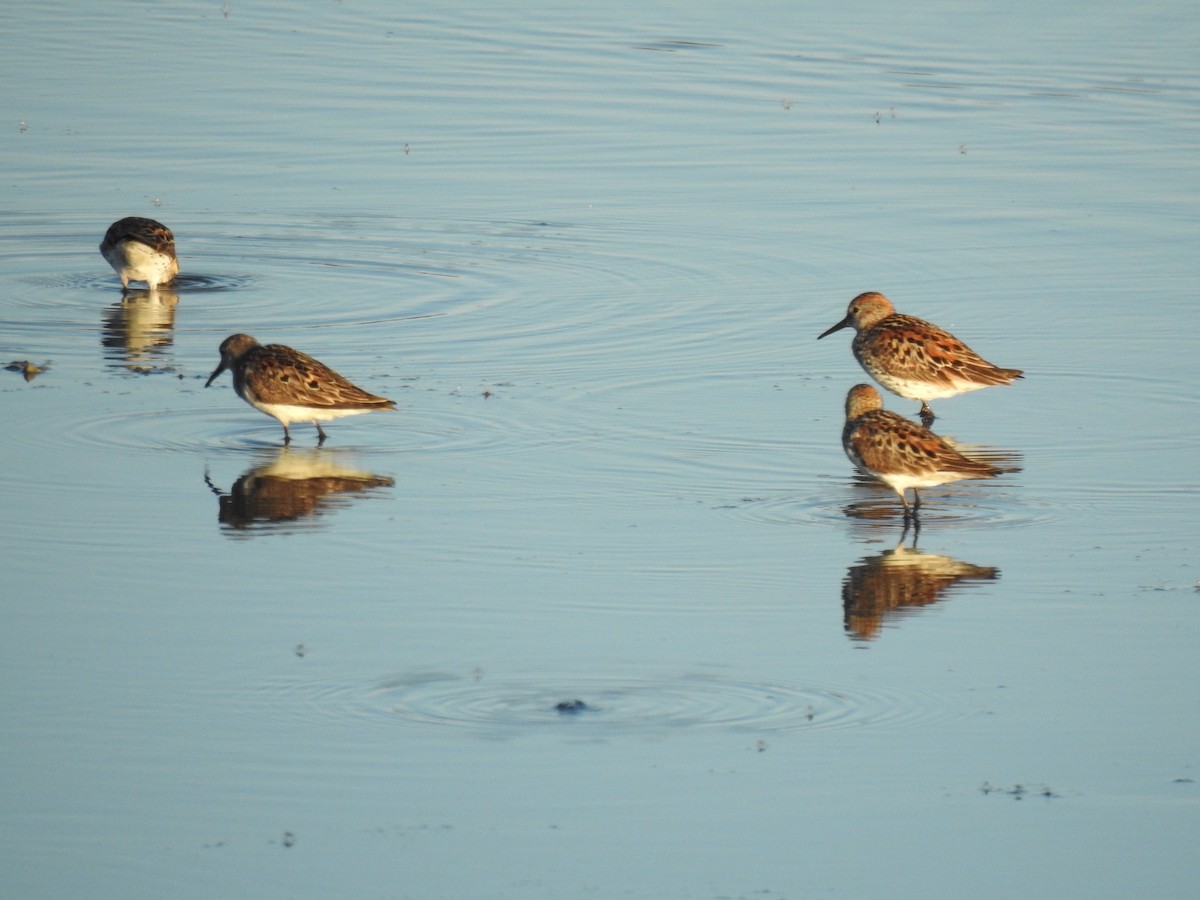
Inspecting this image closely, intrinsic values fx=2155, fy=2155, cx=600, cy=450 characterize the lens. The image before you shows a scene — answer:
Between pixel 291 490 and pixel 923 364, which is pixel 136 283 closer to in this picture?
pixel 291 490

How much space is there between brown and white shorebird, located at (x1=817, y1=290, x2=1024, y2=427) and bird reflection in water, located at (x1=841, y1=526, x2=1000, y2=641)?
3517 millimetres

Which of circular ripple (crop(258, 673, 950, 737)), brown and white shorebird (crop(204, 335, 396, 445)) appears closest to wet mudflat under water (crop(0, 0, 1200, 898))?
circular ripple (crop(258, 673, 950, 737))

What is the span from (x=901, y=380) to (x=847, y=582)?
14.5 ft

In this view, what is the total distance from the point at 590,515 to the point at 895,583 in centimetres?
206

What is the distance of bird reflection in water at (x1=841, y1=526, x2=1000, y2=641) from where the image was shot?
1086cm

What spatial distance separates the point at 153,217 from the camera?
864 inches

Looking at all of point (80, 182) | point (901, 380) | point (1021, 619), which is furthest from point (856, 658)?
point (80, 182)

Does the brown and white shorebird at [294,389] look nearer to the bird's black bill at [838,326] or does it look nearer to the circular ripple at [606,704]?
the bird's black bill at [838,326]

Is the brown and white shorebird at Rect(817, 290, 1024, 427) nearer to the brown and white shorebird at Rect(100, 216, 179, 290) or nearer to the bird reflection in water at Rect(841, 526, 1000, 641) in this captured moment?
the bird reflection in water at Rect(841, 526, 1000, 641)

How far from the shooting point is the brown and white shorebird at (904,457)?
41.3 feet

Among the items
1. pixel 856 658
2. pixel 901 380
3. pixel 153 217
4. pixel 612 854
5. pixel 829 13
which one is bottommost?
pixel 612 854

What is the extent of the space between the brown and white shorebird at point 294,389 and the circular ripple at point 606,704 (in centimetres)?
476

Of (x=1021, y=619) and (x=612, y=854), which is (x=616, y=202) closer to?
(x=1021, y=619)

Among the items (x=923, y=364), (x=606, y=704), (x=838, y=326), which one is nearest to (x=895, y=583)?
(x=606, y=704)
